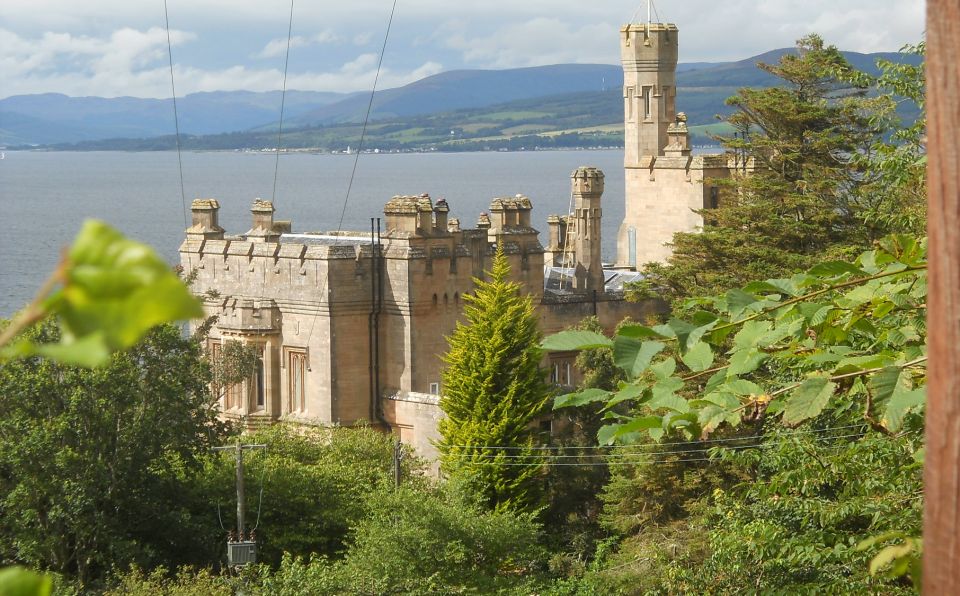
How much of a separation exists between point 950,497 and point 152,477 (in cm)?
2558

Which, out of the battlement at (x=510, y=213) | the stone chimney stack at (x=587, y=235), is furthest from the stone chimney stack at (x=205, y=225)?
the stone chimney stack at (x=587, y=235)

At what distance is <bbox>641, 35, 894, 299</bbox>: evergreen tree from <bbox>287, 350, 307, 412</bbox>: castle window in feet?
25.3

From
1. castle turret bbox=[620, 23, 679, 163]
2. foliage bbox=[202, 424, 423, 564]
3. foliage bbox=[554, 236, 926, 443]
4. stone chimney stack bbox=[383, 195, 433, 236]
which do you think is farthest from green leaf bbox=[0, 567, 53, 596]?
castle turret bbox=[620, 23, 679, 163]

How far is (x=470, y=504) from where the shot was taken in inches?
1121

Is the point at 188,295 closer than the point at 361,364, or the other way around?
the point at 188,295

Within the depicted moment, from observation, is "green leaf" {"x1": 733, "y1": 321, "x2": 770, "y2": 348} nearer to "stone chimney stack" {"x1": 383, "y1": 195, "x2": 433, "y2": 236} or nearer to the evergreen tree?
the evergreen tree

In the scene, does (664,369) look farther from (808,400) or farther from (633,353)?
(633,353)

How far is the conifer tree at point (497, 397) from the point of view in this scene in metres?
29.5

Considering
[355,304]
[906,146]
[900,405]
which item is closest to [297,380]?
[355,304]

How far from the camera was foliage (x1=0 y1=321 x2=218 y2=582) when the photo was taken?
2583 cm

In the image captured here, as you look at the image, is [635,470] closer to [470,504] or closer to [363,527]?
[470,504]

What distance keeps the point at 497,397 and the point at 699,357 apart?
24.9m

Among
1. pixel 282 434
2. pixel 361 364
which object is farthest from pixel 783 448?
pixel 361 364

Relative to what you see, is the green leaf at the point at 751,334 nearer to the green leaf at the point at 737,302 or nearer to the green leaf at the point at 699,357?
the green leaf at the point at 737,302
